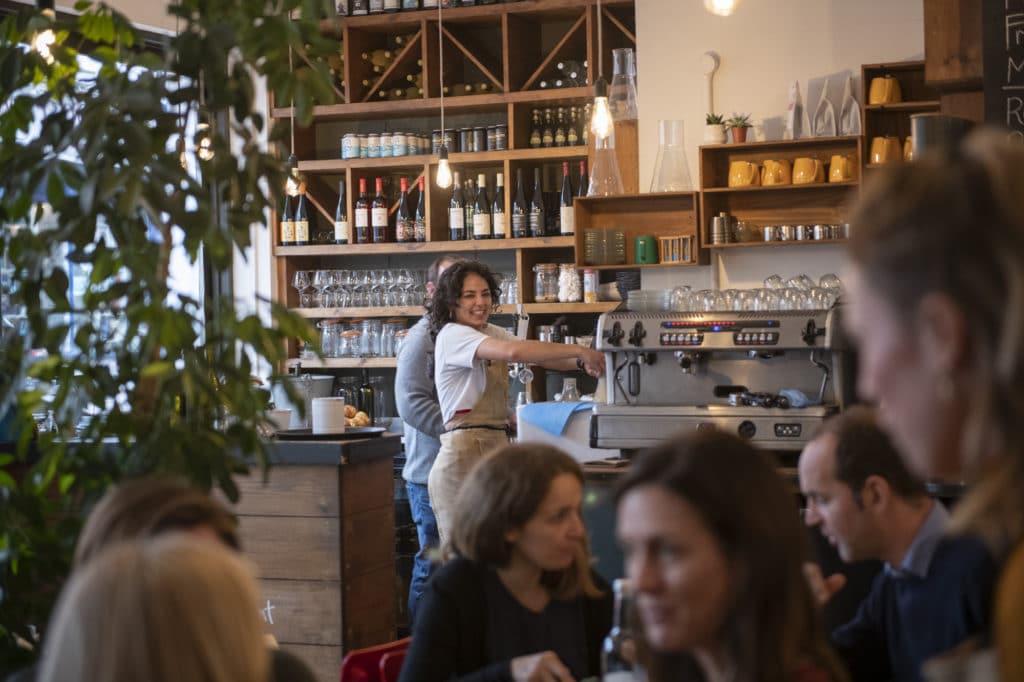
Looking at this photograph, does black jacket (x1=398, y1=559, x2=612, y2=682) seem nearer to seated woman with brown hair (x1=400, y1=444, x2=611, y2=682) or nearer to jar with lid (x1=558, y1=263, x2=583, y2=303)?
seated woman with brown hair (x1=400, y1=444, x2=611, y2=682)

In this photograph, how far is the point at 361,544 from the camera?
434 cm

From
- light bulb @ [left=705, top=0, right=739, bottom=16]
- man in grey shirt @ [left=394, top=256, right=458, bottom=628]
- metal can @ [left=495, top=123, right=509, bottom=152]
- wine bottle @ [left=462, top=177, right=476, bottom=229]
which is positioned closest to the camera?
man in grey shirt @ [left=394, top=256, right=458, bottom=628]

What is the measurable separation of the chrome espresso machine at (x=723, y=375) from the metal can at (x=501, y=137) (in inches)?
69.4

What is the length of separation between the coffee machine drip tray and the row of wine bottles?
1.61 meters

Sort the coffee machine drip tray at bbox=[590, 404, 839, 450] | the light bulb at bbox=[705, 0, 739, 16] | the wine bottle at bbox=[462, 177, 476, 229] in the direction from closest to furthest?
the coffee machine drip tray at bbox=[590, 404, 839, 450], the light bulb at bbox=[705, 0, 739, 16], the wine bottle at bbox=[462, 177, 476, 229]

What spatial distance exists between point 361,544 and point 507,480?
208 cm

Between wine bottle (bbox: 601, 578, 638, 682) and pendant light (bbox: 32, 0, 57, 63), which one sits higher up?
pendant light (bbox: 32, 0, 57, 63)

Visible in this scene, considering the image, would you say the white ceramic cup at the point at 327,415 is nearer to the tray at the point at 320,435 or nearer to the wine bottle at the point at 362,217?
the tray at the point at 320,435

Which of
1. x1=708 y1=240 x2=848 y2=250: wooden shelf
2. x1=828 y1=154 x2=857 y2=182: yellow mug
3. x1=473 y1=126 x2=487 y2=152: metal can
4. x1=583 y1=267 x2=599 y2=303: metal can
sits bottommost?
x1=583 y1=267 x2=599 y2=303: metal can

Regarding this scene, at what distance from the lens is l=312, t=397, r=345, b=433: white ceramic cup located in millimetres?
4358

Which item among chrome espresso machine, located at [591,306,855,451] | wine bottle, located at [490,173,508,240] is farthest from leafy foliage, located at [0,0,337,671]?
wine bottle, located at [490,173,508,240]

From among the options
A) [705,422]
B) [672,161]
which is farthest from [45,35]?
[672,161]

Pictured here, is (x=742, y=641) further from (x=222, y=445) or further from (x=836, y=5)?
(x=836, y=5)

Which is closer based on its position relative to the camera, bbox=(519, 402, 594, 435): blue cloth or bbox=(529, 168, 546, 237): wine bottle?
bbox=(519, 402, 594, 435): blue cloth
